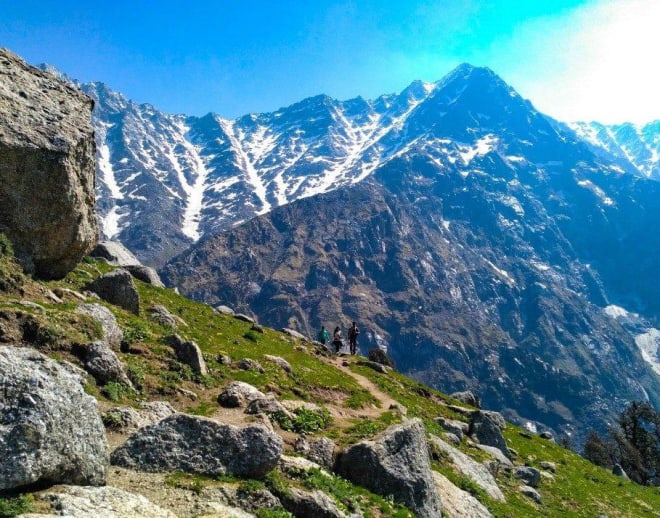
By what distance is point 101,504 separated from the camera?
11.1 m

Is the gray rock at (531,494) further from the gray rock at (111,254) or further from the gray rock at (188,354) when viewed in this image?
the gray rock at (111,254)

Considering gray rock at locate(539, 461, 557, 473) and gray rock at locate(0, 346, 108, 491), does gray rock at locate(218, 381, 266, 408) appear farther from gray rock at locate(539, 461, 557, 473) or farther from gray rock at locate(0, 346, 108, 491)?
gray rock at locate(539, 461, 557, 473)

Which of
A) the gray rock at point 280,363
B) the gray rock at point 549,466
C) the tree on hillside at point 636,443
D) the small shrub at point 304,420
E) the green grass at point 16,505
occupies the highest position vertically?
the tree on hillside at point 636,443

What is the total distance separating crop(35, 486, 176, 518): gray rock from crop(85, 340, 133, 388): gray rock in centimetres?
754

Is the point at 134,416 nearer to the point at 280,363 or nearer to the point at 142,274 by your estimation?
the point at 280,363

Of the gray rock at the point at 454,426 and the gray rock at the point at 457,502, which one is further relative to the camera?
the gray rock at the point at 454,426

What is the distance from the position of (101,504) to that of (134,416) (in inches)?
254

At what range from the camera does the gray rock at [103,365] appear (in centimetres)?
1856

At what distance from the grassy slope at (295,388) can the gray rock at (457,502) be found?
130 cm

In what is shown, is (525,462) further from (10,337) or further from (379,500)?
(10,337)

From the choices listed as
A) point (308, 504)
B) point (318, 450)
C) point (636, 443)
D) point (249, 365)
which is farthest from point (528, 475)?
point (636, 443)

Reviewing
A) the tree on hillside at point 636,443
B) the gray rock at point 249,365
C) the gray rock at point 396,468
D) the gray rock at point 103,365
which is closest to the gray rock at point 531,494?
the gray rock at point 396,468

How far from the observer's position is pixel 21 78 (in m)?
25.1

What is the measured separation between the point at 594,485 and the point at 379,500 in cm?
3295
